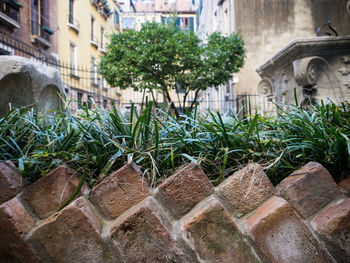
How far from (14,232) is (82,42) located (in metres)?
19.5

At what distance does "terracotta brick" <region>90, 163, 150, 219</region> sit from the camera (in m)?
0.92

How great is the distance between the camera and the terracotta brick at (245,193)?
2.99 ft

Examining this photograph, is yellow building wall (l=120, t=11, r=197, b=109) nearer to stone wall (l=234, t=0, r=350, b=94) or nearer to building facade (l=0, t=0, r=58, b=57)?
stone wall (l=234, t=0, r=350, b=94)

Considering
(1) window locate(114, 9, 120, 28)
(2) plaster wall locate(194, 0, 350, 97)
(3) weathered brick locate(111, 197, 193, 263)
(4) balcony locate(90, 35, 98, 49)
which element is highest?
(1) window locate(114, 9, 120, 28)

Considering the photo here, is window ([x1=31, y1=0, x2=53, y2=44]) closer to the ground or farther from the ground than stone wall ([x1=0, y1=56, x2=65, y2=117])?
farther from the ground

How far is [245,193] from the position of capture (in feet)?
2.99

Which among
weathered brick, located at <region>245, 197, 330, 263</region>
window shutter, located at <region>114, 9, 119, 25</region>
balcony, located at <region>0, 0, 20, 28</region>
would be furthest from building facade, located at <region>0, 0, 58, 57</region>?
window shutter, located at <region>114, 9, 119, 25</region>

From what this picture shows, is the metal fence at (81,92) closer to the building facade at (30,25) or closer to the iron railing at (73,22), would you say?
the building facade at (30,25)

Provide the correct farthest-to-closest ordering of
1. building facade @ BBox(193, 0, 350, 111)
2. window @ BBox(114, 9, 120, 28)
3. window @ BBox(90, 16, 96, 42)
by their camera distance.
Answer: window @ BBox(114, 9, 120, 28), window @ BBox(90, 16, 96, 42), building facade @ BBox(193, 0, 350, 111)

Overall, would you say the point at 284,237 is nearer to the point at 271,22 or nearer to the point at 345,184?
the point at 345,184

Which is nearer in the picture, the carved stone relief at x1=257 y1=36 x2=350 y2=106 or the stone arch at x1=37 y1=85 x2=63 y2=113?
the stone arch at x1=37 y1=85 x2=63 y2=113

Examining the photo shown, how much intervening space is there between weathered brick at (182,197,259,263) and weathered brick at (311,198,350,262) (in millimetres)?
224

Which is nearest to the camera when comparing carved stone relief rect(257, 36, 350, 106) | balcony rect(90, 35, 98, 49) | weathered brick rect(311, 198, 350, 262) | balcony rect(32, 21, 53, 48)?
weathered brick rect(311, 198, 350, 262)

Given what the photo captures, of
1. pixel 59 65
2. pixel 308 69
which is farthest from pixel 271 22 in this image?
pixel 308 69
